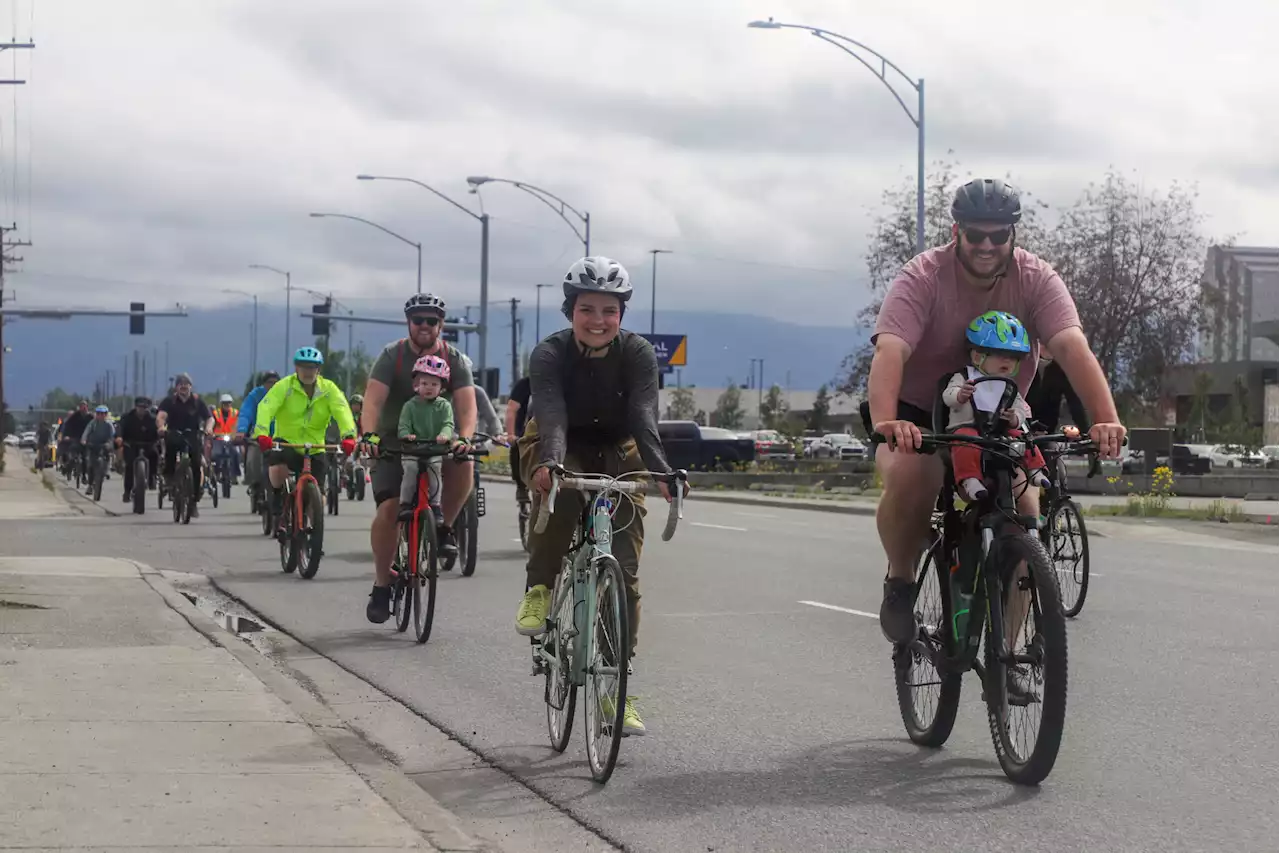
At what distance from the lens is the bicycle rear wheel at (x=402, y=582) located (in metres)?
10.4

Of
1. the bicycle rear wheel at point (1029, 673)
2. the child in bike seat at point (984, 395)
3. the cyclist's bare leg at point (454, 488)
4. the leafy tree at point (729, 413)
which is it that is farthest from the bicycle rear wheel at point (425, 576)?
the leafy tree at point (729, 413)

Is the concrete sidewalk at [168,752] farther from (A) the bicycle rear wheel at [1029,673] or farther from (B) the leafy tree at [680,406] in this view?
(B) the leafy tree at [680,406]

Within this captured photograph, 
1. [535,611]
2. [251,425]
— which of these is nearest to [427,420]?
[535,611]

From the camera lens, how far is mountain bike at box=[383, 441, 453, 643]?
33.6 ft

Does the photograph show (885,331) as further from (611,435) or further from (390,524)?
(390,524)

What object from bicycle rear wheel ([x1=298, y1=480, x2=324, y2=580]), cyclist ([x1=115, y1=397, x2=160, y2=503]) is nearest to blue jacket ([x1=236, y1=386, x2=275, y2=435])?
bicycle rear wheel ([x1=298, y1=480, x2=324, y2=580])

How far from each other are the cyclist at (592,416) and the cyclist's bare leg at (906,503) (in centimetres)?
81

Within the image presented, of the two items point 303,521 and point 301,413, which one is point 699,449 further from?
point 303,521

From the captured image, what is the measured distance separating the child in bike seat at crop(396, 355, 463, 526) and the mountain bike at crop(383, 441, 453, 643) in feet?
0.15

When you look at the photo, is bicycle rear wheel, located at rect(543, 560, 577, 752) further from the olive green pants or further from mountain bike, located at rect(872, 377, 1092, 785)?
mountain bike, located at rect(872, 377, 1092, 785)

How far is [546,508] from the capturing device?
6.47 m

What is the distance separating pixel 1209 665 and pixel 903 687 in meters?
2.88

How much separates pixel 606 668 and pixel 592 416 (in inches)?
42.6

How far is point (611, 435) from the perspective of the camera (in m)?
6.95
